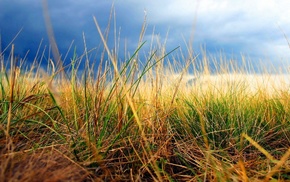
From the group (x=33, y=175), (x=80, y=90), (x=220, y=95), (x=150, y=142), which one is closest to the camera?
(x=33, y=175)

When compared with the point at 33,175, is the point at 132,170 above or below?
below

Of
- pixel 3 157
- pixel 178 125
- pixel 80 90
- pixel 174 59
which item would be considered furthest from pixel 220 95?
pixel 3 157

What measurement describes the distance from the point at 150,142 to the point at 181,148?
219 millimetres

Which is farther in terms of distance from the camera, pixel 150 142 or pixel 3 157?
pixel 150 142

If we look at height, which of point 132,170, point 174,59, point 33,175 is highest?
point 174,59

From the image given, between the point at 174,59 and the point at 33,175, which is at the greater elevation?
the point at 174,59

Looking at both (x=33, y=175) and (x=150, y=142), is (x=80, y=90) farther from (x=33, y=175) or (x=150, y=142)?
(x=33, y=175)

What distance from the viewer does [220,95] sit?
3109 millimetres

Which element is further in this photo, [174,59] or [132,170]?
[174,59]

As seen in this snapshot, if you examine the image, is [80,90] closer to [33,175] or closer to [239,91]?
[239,91]

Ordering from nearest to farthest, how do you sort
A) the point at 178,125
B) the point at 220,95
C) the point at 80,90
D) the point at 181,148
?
the point at 181,148
the point at 178,125
the point at 80,90
the point at 220,95

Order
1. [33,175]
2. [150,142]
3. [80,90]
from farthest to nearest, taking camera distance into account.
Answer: [80,90] < [150,142] < [33,175]

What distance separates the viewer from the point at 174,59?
10.8ft

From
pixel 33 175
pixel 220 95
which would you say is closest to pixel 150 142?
pixel 33 175
